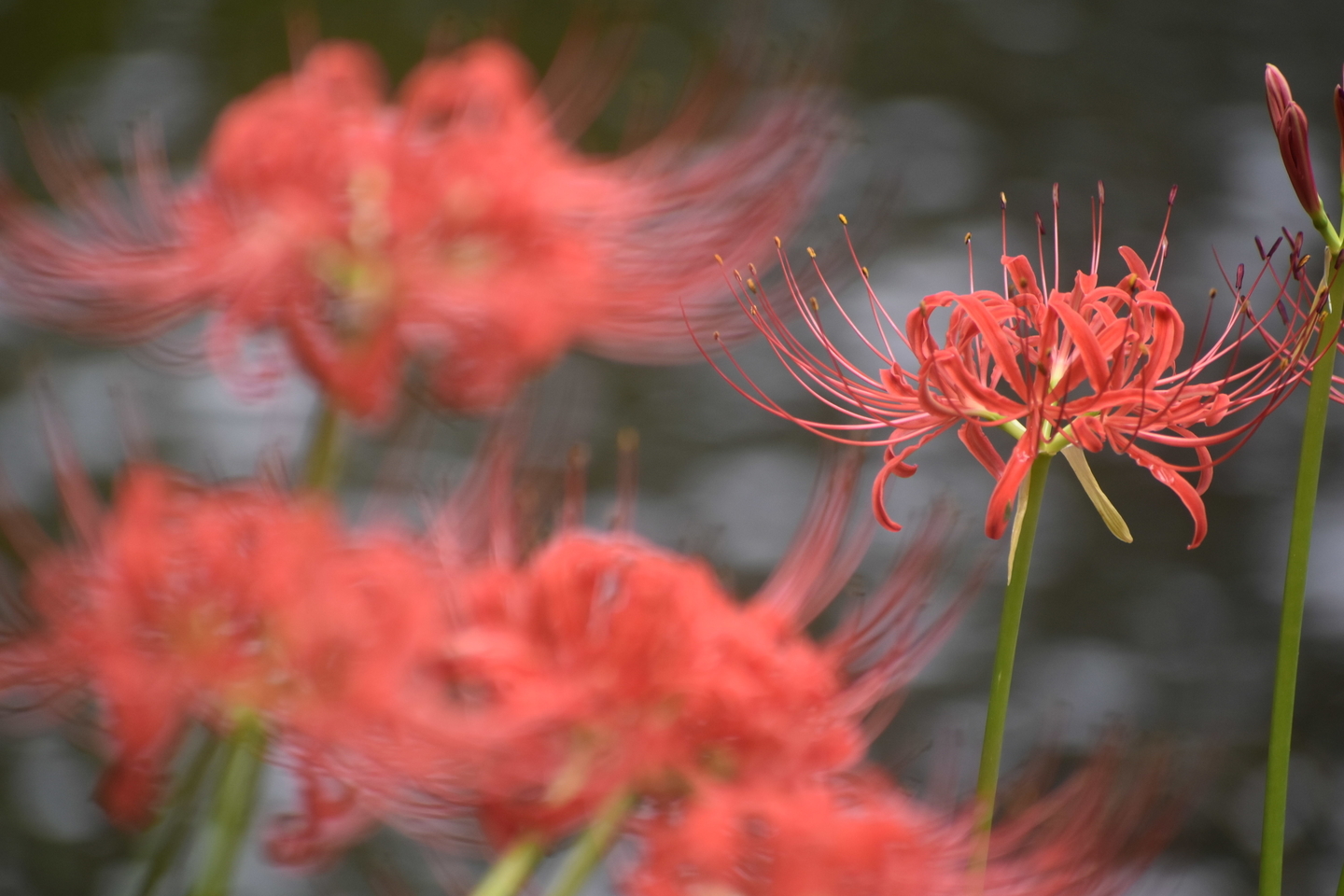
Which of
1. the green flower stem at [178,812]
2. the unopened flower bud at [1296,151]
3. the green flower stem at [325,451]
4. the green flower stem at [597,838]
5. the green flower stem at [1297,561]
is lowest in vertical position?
the green flower stem at [178,812]

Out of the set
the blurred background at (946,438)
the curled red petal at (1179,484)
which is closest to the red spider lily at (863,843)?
the curled red petal at (1179,484)

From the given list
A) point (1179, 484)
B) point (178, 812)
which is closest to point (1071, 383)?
point (1179, 484)

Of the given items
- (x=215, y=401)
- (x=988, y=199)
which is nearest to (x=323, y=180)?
(x=215, y=401)

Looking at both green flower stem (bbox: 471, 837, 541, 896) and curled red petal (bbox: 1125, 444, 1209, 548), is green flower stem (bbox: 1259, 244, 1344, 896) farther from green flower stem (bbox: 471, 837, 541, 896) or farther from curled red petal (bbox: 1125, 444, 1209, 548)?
green flower stem (bbox: 471, 837, 541, 896)

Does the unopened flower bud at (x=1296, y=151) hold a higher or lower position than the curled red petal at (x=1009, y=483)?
higher

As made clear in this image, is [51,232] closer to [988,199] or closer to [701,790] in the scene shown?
[701,790]

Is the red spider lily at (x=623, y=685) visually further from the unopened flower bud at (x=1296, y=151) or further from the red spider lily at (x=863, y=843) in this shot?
the unopened flower bud at (x=1296, y=151)
